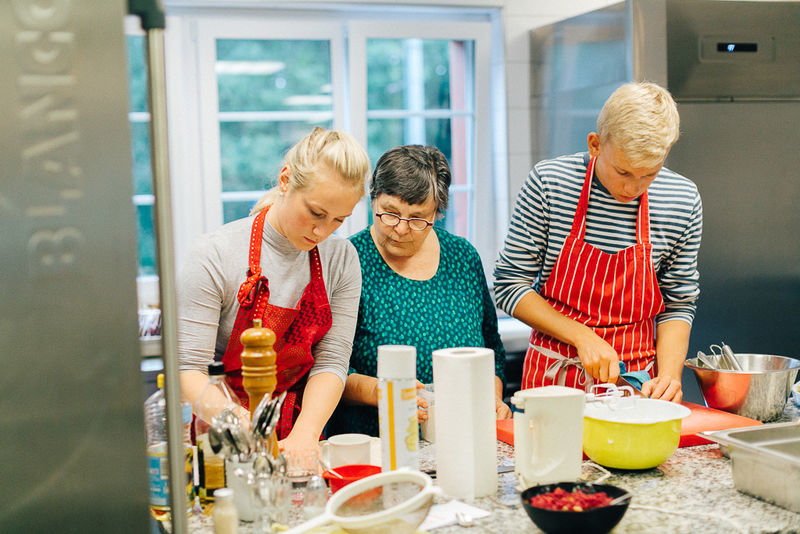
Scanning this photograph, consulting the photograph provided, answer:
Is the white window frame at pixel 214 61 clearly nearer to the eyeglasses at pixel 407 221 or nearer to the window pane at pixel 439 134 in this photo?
the window pane at pixel 439 134

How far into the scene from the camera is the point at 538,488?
115 centimetres

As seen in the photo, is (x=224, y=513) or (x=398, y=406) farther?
(x=398, y=406)

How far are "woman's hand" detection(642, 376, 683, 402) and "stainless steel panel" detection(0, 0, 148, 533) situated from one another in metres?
Result: 1.28

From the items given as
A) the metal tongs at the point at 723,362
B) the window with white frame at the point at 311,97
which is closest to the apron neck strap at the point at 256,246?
the metal tongs at the point at 723,362

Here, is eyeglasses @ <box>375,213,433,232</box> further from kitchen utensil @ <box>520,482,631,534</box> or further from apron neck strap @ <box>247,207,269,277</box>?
kitchen utensil @ <box>520,482,631,534</box>

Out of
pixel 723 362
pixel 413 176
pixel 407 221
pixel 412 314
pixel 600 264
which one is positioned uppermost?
pixel 413 176

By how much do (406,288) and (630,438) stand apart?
0.78 metres

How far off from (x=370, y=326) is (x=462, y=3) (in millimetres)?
1774

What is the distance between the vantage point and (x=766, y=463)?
1.20 m

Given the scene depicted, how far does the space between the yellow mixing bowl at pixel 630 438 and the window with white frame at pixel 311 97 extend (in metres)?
1.93

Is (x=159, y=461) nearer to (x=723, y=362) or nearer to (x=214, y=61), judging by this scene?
(x=723, y=362)

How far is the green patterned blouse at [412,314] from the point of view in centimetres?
189

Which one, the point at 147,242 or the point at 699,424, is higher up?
the point at 147,242

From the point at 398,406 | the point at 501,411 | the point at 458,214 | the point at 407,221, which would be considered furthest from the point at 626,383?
the point at 458,214
